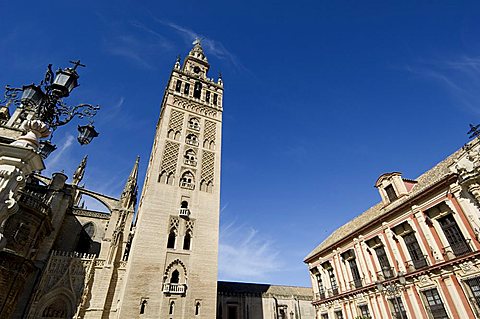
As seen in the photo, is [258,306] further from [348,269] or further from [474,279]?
[474,279]

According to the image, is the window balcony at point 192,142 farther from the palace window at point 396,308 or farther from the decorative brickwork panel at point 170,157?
the palace window at point 396,308

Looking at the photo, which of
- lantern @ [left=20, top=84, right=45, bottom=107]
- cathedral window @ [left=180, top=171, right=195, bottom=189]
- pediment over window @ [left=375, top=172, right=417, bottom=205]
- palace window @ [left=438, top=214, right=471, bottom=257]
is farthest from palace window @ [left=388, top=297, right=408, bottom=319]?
lantern @ [left=20, top=84, right=45, bottom=107]

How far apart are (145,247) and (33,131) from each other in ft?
49.4

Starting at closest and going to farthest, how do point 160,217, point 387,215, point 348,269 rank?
1. point 387,215
2. point 348,269
3. point 160,217

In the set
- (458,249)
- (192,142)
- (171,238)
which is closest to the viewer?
(458,249)

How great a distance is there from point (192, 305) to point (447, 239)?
54.3 ft

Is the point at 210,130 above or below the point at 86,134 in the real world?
above

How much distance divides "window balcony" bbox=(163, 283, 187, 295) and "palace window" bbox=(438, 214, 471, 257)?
1678 cm

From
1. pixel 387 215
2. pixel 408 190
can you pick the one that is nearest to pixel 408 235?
pixel 387 215

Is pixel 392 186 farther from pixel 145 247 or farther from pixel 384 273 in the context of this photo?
pixel 145 247

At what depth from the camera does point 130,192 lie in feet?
89.6

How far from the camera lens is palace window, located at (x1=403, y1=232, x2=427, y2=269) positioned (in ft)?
46.1

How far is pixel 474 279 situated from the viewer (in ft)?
38.0

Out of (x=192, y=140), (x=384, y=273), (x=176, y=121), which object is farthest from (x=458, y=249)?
(x=176, y=121)
